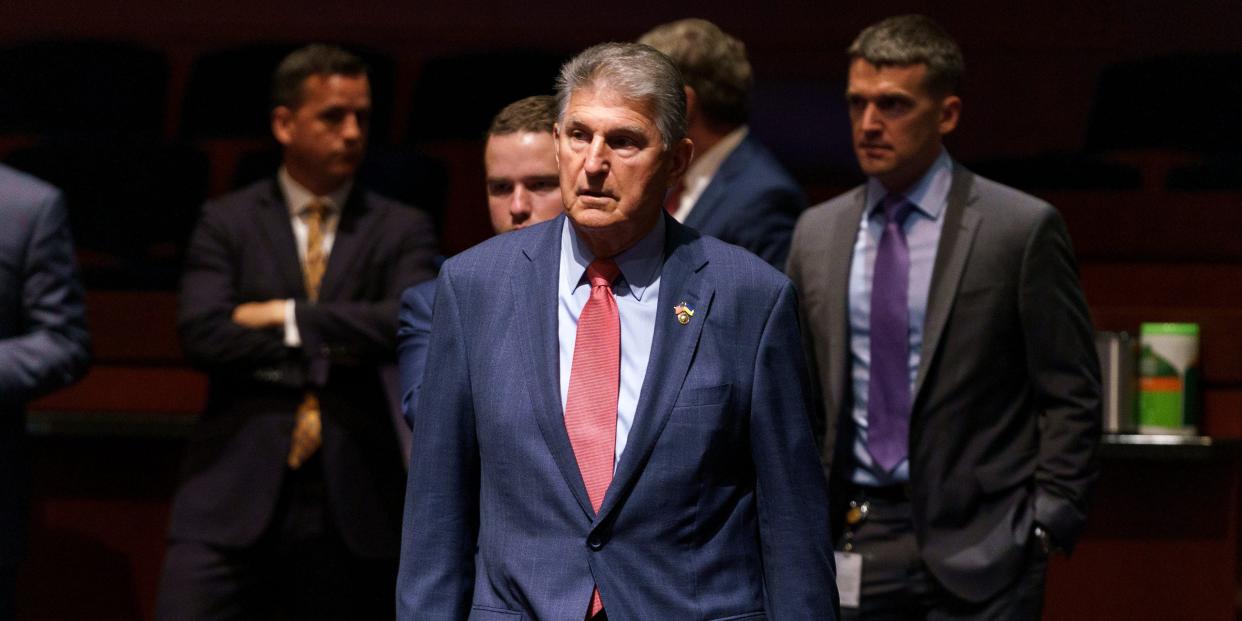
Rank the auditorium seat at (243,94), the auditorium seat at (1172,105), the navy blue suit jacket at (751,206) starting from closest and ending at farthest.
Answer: the navy blue suit jacket at (751,206)
the auditorium seat at (1172,105)
the auditorium seat at (243,94)

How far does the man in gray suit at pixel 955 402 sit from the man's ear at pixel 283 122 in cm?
140

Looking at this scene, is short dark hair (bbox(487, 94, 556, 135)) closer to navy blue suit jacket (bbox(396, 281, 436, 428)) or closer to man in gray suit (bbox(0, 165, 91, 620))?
navy blue suit jacket (bbox(396, 281, 436, 428))

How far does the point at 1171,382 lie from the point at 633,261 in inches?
85.5

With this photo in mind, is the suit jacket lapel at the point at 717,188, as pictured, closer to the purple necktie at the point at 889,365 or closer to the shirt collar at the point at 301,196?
the purple necktie at the point at 889,365

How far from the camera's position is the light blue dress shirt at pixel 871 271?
2.93 meters

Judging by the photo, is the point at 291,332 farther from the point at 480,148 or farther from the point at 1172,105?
the point at 1172,105

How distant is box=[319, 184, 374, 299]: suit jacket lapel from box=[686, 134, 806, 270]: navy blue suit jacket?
0.82 metres

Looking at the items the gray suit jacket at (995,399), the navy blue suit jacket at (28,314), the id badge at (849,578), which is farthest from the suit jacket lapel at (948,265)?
the navy blue suit jacket at (28,314)

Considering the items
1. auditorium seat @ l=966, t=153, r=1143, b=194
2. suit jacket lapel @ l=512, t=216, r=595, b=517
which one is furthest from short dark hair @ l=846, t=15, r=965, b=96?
auditorium seat @ l=966, t=153, r=1143, b=194

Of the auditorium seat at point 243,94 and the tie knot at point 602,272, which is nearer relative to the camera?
the tie knot at point 602,272

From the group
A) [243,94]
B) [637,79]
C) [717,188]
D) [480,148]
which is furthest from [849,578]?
[243,94]

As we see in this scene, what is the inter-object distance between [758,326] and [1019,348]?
1.09 meters

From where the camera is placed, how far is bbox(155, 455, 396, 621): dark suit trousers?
341 cm

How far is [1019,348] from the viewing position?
9.59 ft
